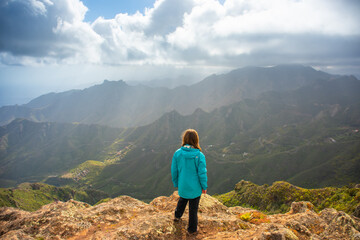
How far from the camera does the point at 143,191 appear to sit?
564 ft

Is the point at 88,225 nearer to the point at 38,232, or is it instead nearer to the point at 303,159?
the point at 38,232

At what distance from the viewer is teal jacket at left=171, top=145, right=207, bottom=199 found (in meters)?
8.12

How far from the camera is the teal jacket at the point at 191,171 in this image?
26.7 ft

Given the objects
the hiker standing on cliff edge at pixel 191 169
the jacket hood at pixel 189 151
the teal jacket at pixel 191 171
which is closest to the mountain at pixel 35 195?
the hiker standing on cliff edge at pixel 191 169

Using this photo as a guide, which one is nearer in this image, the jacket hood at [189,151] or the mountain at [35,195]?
the jacket hood at [189,151]

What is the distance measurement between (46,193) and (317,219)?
16381 centimetres

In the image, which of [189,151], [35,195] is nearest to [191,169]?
[189,151]

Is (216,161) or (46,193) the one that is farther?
(216,161)

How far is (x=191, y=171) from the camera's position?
26.8 feet

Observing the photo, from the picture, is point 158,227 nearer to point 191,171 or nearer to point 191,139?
point 191,171

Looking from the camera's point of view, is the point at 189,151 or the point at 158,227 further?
the point at 158,227

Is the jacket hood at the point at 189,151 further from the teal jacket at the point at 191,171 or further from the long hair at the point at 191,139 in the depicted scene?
the long hair at the point at 191,139

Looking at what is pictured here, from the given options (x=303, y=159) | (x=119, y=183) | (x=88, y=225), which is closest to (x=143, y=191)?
(x=119, y=183)

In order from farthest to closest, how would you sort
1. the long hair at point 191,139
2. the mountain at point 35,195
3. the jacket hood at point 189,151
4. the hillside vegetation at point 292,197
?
the mountain at point 35,195, the hillside vegetation at point 292,197, the long hair at point 191,139, the jacket hood at point 189,151
